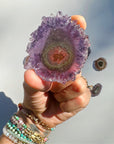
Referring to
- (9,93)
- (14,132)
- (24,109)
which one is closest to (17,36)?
(9,93)

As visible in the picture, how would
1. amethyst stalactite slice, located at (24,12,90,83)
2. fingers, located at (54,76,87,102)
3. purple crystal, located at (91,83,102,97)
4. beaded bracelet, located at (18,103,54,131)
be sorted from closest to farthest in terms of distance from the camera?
amethyst stalactite slice, located at (24,12,90,83), fingers, located at (54,76,87,102), beaded bracelet, located at (18,103,54,131), purple crystal, located at (91,83,102,97)

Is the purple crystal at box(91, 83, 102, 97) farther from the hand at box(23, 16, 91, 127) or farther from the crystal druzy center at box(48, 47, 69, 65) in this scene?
the crystal druzy center at box(48, 47, 69, 65)

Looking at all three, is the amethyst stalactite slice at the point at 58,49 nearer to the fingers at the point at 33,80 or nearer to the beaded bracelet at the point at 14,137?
the fingers at the point at 33,80

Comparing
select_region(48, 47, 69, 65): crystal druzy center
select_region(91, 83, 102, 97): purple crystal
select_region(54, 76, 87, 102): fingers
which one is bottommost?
select_region(91, 83, 102, 97): purple crystal

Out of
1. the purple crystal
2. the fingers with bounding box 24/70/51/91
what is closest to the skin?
the fingers with bounding box 24/70/51/91

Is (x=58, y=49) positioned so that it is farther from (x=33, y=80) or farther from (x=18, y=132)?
(x=18, y=132)

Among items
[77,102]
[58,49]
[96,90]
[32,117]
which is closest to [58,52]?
[58,49]

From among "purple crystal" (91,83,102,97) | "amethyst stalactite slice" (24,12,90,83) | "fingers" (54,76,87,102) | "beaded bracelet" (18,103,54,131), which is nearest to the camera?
"amethyst stalactite slice" (24,12,90,83)
